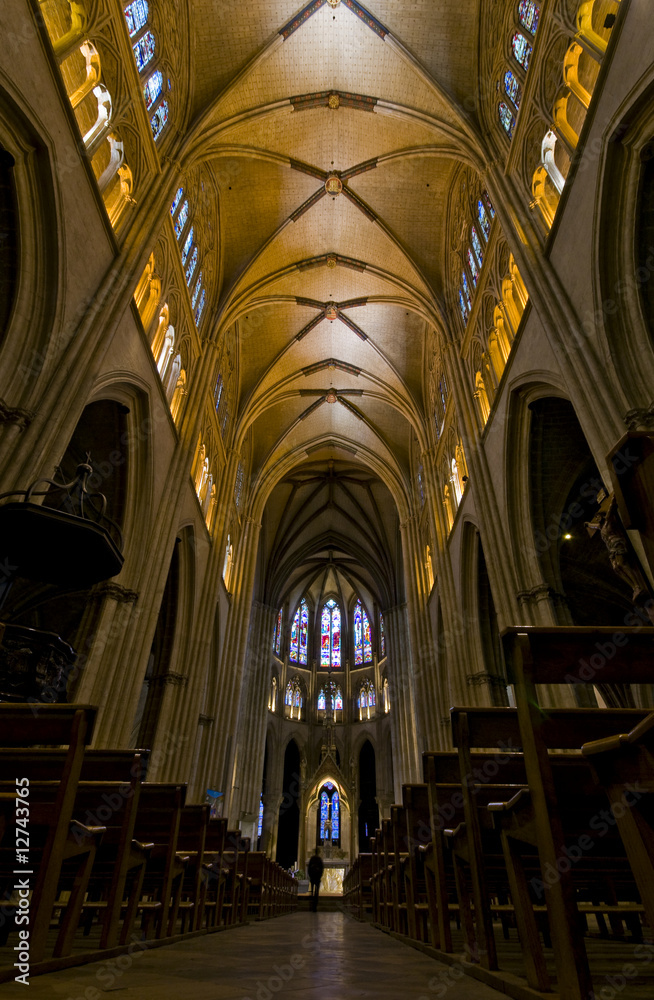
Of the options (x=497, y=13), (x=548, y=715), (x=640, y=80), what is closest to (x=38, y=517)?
(x=548, y=715)

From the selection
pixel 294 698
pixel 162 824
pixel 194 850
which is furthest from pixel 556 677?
pixel 294 698

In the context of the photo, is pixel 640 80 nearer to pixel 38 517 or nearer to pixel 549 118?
pixel 549 118

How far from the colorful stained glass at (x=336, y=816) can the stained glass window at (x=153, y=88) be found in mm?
29540

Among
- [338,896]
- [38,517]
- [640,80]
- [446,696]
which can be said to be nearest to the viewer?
[38,517]

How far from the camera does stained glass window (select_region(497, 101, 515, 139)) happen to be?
11236 mm

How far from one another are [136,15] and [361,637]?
Result: 3093 cm

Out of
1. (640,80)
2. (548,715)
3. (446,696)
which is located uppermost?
(640,80)

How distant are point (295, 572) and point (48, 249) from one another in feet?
91.2

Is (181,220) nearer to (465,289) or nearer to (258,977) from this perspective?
(465,289)

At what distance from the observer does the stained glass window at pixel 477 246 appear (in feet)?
44.9

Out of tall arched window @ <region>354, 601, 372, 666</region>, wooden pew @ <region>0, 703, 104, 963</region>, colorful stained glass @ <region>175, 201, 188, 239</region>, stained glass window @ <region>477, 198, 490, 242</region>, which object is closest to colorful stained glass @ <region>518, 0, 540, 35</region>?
stained glass window @ <region>477, 198, 490, 242</region>

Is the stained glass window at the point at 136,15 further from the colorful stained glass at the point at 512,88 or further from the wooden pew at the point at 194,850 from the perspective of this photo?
the wooden pew at the point at 194,850

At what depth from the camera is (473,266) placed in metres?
14.3

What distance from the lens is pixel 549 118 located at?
9.36m
